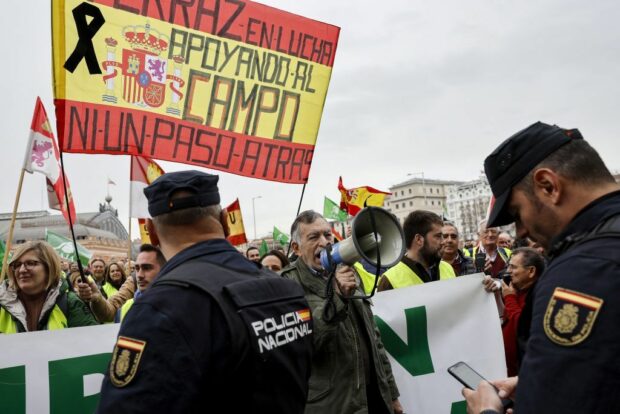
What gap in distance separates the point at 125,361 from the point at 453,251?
5.77 metres

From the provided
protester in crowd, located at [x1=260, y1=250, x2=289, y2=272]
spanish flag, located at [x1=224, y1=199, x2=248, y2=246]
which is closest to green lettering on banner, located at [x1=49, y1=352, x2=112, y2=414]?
protester in crowd, located at [x1=260, y1=250, x2=289, y2=272]

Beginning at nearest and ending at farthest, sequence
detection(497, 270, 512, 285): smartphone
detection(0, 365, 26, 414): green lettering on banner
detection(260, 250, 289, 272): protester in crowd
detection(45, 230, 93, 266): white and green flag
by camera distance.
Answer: detection(0, 365, 26, 414): green lettering on banner → detection(497, 270, 512, 285): smartphone → detection(260, 250, 289, 272): protester in crowd → detection(45, 230, 93, 266): white and green flag

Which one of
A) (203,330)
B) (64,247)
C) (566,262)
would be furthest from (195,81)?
(64,247)

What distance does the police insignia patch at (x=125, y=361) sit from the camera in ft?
5.29

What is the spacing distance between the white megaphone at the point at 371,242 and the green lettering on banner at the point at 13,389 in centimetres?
193

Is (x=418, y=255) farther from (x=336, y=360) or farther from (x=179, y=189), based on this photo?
(x=179, y=189)

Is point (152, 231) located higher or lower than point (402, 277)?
higher

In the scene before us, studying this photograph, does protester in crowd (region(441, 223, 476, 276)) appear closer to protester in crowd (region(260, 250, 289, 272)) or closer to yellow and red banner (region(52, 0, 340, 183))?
protester in crowd (region(260, 250, 289, 272))

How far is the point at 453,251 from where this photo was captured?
6914 millimetres

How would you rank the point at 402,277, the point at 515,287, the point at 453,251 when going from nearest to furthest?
1. the point at 515,287
2. the point at 402,277
3. the point at 453,251

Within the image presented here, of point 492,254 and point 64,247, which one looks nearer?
point 492,254

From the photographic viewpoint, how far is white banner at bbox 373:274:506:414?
425 cm

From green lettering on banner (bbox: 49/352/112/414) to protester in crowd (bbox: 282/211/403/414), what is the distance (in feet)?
4.44

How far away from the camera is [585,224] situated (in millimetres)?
1522
